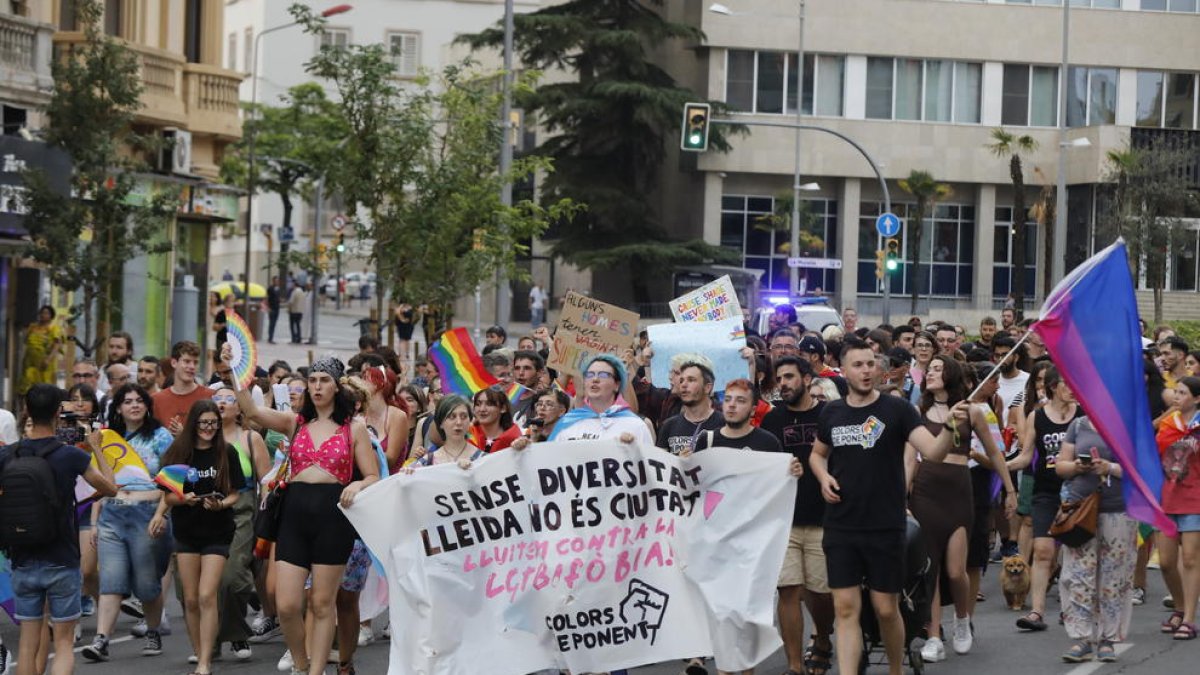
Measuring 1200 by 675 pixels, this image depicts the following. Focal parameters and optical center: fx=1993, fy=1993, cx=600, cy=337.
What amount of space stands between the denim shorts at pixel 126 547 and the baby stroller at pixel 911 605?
4.40 meters

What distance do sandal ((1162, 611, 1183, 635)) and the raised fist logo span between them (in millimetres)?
4331

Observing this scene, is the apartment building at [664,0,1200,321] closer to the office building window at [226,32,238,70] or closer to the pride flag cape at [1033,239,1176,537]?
the office building window at [226,32,238,70]

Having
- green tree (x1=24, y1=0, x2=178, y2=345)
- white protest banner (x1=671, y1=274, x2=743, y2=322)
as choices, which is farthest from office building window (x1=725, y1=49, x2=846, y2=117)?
white protest banner (x1=671, y1=274, x2=743, y2=322)

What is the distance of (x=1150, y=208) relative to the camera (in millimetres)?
56594

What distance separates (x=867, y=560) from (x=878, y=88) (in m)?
54.5

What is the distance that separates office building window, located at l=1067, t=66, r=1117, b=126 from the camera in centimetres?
6369

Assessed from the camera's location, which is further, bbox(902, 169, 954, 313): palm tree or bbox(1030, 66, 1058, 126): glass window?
bbox(1030, 66, 1058, 126): glass window

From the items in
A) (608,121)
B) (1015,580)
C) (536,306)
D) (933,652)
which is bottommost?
(933,652)

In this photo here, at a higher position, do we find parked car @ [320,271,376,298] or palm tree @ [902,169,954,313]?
palm tree @ [902,169,954,313]

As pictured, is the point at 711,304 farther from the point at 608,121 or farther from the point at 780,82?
the point at 780,82

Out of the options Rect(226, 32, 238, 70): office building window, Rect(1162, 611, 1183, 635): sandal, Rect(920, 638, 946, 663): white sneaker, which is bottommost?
Rect(920, 638, 946, 663): white sneaker

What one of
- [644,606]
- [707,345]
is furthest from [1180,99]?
[644,606]

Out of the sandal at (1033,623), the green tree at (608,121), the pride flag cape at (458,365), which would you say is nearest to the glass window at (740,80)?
the green tree at (608,121)

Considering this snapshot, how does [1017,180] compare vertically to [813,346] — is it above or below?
above
